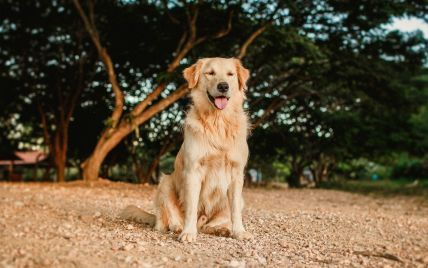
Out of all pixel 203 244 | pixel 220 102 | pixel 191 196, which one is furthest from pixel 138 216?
pixel 220 102

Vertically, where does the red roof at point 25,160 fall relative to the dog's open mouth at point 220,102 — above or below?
below

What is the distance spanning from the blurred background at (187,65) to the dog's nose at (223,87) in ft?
23.2

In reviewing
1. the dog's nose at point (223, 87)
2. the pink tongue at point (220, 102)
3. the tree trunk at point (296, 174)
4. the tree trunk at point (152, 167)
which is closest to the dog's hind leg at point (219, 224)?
the pink tongue at point (220, 102)

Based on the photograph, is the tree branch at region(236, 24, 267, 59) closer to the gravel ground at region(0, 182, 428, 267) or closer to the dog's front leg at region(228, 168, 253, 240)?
the gravel ground at region(0, 182, 428, 267)

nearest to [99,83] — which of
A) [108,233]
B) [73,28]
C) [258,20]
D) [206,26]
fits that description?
[73,28]

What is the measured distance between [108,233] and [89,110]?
15.2 m

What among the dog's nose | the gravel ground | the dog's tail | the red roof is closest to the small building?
the red roof

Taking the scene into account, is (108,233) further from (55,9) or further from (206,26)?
(55,9)

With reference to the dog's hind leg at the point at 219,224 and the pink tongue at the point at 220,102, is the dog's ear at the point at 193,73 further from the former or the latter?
the dog's hind leg at the point at 219,224

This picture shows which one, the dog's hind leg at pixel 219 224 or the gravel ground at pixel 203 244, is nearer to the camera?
the gravel ground at pixel 203 244

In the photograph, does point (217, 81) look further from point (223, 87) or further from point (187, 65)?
point (187, 65)

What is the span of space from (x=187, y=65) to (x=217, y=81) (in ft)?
26.8

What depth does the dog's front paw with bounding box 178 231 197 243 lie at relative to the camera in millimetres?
5164

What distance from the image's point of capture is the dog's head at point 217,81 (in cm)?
555
